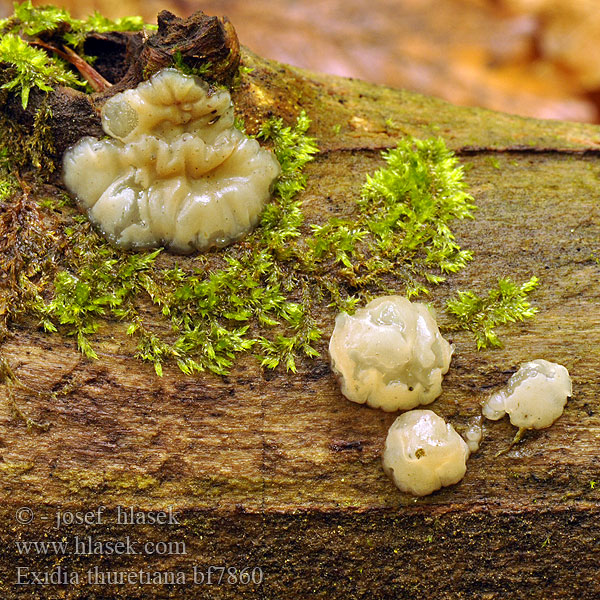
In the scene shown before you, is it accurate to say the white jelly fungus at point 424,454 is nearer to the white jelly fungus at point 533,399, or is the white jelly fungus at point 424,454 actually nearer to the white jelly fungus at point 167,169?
the white jelly fungus at point 533,399

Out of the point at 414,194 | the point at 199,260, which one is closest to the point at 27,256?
the point at 199,260

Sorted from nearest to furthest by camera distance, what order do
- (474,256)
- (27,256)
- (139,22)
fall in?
(27,256)
(474,256)
(139,22)

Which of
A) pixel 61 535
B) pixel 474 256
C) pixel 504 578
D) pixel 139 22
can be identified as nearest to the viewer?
pixel 61 535

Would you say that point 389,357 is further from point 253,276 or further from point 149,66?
point 149,66

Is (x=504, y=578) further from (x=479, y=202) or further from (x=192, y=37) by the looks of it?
(x=192, y=37)

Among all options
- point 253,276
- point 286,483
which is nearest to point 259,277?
point 253,276

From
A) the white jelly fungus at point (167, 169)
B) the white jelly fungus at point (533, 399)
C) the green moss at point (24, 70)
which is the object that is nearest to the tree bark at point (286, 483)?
the white jelly fungus at point (533, 399)

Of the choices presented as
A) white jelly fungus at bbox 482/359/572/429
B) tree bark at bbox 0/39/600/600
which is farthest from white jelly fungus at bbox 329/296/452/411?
white jelly fungus at bbox 482/359/572/429
